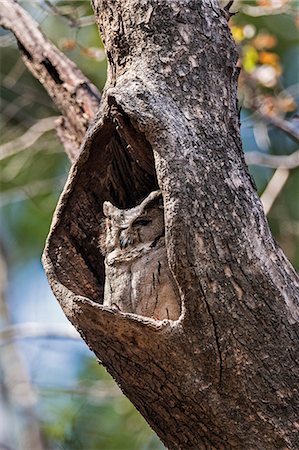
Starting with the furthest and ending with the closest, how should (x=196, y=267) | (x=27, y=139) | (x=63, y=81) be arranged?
1. (x=27, y=139)
2. (x=63, y=81)
3. (x=196, y=267)

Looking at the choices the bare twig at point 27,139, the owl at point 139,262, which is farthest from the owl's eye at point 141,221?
the bare twig at point 27,139

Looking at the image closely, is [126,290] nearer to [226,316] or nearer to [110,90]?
[226,316]

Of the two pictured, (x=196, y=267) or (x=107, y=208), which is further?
(x=107, y=208)

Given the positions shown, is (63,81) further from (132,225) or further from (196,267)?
(196,267)

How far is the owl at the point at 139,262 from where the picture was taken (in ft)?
6.63

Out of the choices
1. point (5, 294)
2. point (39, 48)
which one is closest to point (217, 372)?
point (39, 48)

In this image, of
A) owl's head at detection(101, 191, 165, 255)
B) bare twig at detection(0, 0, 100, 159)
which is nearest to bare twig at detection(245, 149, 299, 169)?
bare twig at detection(0, 0, 100, 159)

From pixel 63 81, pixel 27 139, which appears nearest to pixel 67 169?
pixel 27 139

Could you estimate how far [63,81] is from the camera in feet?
9.55

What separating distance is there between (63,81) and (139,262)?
3.24 feet

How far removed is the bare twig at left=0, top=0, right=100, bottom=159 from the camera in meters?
2.87

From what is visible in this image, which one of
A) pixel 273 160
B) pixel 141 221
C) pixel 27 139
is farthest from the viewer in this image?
pixel 27 139

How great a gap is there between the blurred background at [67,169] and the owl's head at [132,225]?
143cm

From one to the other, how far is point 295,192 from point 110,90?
15.5 ft
